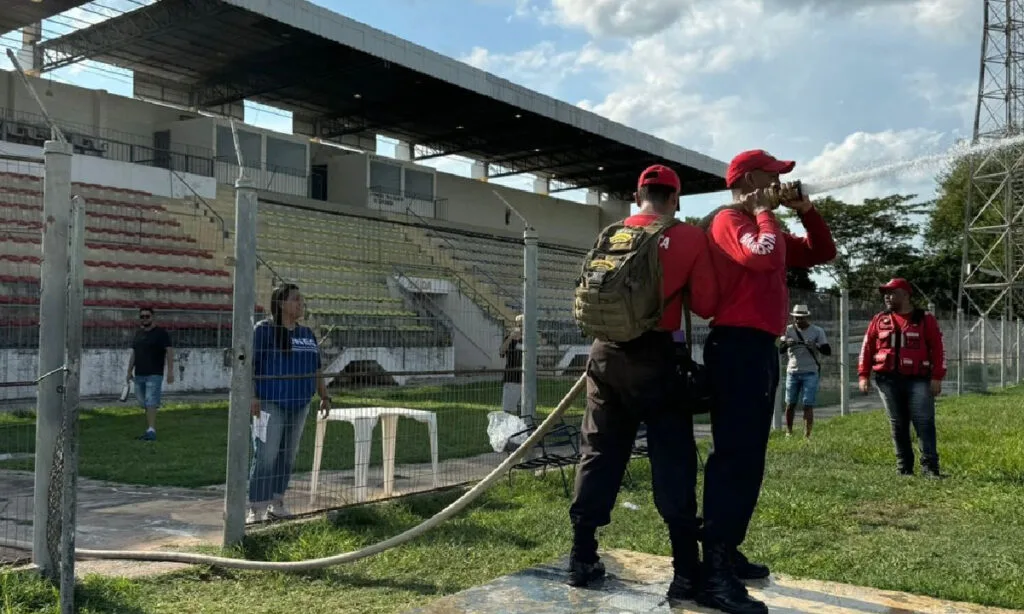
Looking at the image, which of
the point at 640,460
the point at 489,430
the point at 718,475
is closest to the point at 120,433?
the point at 489,430

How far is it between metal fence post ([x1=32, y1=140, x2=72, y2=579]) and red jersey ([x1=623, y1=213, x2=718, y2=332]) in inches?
111

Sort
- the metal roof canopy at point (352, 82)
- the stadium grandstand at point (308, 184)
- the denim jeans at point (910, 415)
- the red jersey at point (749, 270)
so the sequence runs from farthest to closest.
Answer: the metal roof canopy at point (352, 82)
the stadium grandstand at point (308, 184)
the denim jeans at point (910, 415)
the red jersey at point (749, 270)

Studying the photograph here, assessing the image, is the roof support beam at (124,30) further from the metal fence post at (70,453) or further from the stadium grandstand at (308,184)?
the metal fence post at (70,453)

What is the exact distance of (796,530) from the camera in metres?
5.87

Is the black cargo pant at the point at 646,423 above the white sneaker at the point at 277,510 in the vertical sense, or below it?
above

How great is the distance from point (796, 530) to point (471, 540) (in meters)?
2.08

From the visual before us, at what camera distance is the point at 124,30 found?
963 inches

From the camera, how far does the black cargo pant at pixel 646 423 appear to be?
3.87 meters

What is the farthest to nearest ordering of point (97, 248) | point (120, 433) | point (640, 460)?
point (97, 248), point (120, 433), point (640, 460)

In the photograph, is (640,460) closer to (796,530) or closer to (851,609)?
(796,530)

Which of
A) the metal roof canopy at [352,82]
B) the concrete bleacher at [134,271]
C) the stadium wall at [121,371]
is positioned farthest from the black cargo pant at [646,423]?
the metal roof canopy at [352,82]

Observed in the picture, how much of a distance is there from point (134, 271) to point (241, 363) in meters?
13.7

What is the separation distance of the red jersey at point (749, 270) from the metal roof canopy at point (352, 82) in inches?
819

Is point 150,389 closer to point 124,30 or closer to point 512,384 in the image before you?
point 512,384
